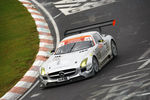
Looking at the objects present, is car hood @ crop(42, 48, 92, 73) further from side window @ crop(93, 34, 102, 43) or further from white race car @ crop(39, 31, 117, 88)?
side window @ crop(93, 34, 102, 43)

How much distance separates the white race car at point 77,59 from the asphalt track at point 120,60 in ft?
0.80

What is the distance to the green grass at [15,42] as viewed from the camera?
55.9 ft

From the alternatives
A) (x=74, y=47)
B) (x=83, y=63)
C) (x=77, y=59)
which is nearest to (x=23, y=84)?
(x=74, y=47)

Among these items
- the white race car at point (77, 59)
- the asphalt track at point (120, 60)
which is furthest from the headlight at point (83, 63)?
the asphalt track at point (120, 60)

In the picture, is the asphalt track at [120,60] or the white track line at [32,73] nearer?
the asphalt track at [120,60]

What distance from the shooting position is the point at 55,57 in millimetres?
15117

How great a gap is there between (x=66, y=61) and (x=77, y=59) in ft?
1.20

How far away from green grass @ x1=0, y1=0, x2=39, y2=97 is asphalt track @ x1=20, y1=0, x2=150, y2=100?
139 cm

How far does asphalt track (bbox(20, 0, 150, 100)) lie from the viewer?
1160cm

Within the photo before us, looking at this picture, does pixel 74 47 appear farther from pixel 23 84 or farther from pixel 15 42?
pixel 15 42

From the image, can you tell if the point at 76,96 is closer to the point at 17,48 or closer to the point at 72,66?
the point at 72,66

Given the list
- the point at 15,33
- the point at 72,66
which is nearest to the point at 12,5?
the point at 15,33

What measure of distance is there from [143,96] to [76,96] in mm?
2348

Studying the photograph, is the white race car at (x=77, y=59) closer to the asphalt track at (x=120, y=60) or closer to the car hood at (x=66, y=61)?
the car hood at (x=66, y=61)
